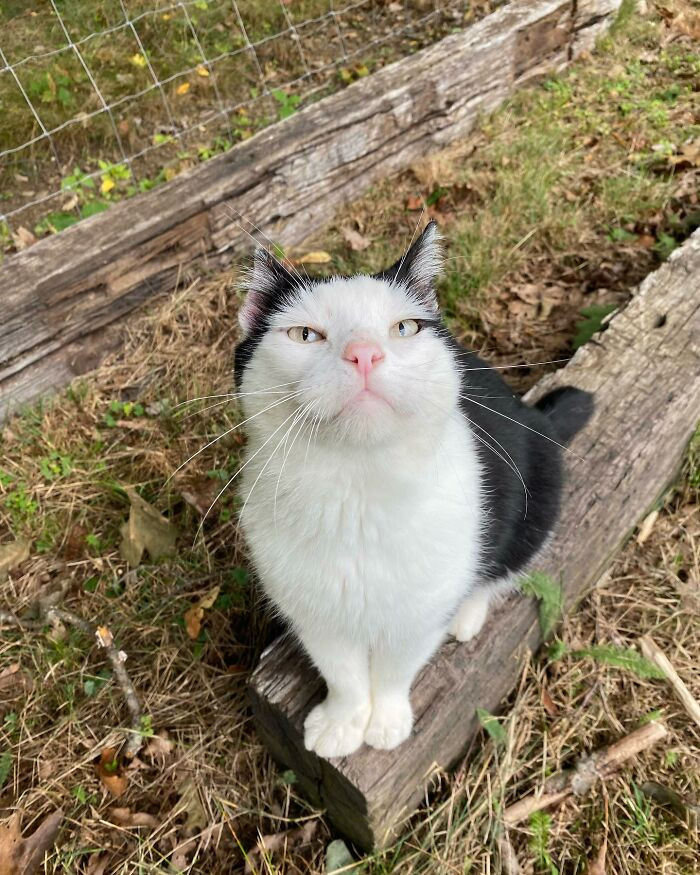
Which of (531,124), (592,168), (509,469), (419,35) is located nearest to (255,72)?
(419,35)

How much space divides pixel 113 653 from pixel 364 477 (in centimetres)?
93

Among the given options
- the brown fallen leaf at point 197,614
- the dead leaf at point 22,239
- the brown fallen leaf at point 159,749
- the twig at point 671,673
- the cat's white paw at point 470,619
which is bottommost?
the twig at point 671,673

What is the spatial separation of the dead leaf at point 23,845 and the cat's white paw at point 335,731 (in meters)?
0.71

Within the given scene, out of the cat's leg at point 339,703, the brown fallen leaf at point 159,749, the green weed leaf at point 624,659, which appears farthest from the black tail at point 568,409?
the brown fallen leaf at point 159,749

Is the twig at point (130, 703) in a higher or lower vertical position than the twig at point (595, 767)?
higher

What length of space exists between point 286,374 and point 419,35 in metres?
4.04

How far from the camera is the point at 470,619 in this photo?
5.65 ft

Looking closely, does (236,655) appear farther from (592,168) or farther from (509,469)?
(592,168)

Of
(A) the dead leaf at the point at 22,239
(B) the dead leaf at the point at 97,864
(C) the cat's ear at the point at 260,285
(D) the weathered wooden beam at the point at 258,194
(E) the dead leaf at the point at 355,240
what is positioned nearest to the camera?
(C) the cat's ear at the point at 260,285

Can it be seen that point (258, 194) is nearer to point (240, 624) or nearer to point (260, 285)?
point (260, 285)

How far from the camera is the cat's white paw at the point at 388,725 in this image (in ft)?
4.84

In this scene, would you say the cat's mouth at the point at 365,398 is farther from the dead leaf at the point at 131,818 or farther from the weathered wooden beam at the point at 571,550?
the dead leaf at the point at 131,818

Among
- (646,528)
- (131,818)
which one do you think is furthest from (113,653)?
(646,528)

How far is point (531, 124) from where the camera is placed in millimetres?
3699
